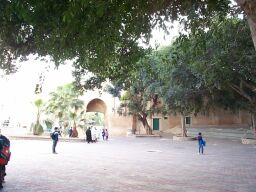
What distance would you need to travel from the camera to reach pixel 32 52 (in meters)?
9.56

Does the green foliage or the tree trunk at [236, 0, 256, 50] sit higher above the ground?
the green foliage

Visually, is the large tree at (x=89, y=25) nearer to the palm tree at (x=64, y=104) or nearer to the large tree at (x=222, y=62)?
the large tree at (x=222, y=62)

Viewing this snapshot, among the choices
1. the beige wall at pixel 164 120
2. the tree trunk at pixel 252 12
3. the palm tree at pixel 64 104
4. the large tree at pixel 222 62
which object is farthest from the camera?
the beige wall at pixel 164 120

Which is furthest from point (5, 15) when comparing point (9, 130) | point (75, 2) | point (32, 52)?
point (9, 130)

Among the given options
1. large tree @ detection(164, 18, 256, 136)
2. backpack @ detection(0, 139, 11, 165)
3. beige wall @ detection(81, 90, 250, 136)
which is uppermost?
large tree @ detection(164, 18, 256, 136)

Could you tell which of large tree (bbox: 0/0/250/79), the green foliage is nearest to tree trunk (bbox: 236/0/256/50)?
large tree (bbox: 0/0/250/79)

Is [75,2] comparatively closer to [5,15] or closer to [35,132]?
[5,15]

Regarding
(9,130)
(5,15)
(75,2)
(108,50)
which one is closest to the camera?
(75,2)

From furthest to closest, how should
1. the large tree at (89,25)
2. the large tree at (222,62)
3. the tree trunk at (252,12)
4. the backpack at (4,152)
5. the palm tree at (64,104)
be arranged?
1. the palm tree at (64,104)
2. the large tree at (222,62)
3. the backpack at (4,152)
4. the large tree at (89,25)
5. the tree trunk at (252,12)

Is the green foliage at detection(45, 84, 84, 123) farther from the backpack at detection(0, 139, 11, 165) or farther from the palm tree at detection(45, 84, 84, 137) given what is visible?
the backpack at detection(0, 139, 11, 165)

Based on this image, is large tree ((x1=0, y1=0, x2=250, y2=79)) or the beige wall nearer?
→ large tree ((x1=0, y1=0, x2=250, y2=79))

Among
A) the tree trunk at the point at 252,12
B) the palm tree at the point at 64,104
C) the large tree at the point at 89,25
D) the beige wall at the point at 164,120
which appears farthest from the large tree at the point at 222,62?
the beige wall at the point at 164,120

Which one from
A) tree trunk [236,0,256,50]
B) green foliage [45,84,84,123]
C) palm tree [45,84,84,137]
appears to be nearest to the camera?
tree trunk [236,0,256,50]

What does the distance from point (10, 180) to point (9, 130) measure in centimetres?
3196
